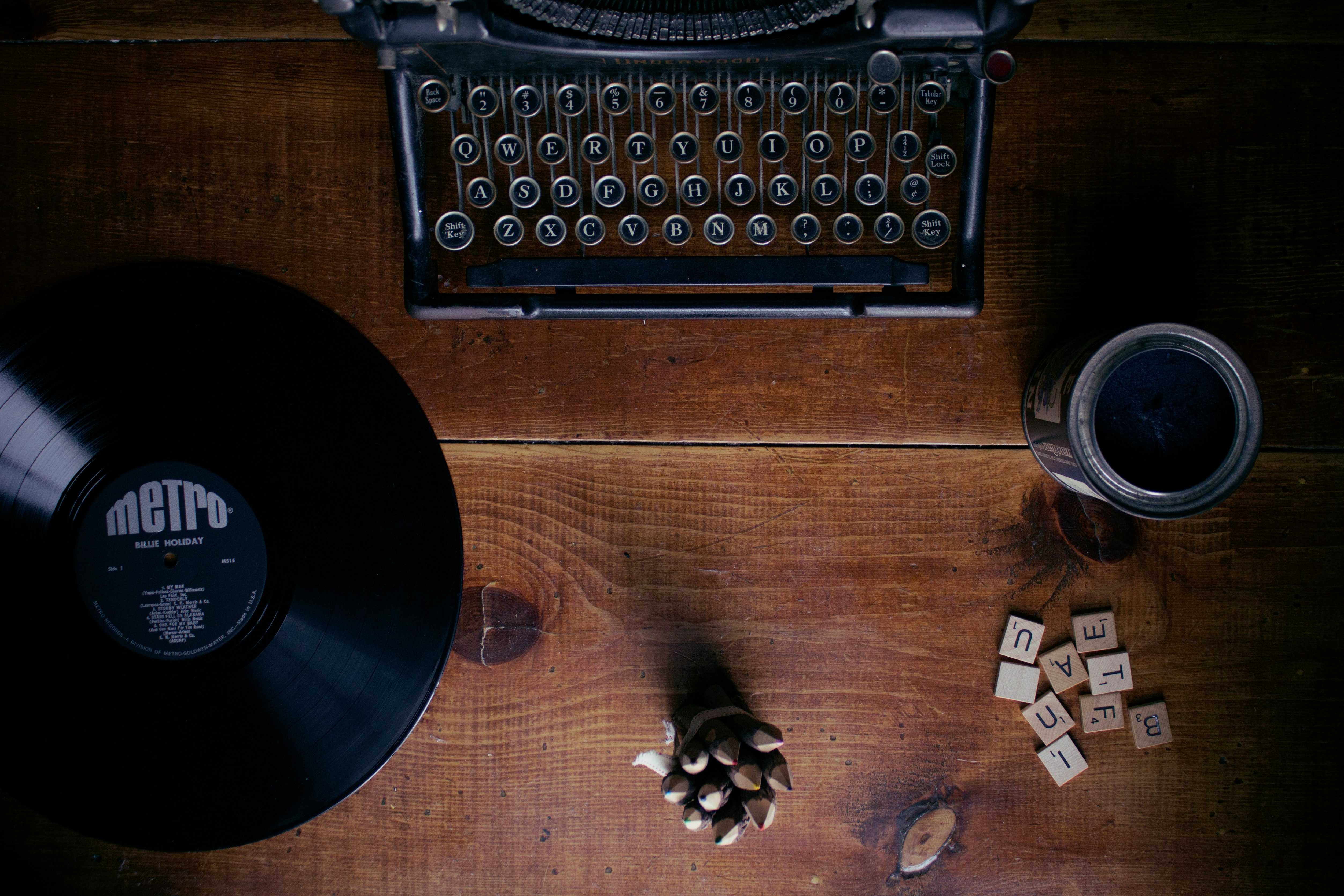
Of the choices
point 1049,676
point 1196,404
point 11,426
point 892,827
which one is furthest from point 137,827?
point 1196,404

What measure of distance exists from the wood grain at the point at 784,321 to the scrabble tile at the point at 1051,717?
1.23 ft

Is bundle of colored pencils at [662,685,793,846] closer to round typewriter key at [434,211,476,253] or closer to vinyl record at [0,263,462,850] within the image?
vinyl record at [0,263,462,850]

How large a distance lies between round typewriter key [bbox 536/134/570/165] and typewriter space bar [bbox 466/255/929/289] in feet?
0.42

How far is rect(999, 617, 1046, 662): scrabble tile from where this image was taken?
1.10 meters

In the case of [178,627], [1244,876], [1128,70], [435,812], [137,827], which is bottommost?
[1244,876]

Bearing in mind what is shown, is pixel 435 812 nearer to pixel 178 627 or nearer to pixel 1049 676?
pixel 178 627

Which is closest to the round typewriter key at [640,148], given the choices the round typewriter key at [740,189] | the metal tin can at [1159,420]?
the round typewriter key at [740,189]

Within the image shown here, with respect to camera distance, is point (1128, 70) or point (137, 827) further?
point (1128, 70)

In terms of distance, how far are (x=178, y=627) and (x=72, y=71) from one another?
814mm

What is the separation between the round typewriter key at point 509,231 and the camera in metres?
1.03

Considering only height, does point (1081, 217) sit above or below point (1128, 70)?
below

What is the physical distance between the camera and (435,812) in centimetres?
113

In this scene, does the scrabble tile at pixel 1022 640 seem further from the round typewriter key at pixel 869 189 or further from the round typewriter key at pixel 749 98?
the round typewriter key at pixel 749 98

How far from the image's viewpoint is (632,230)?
40.2 inches
